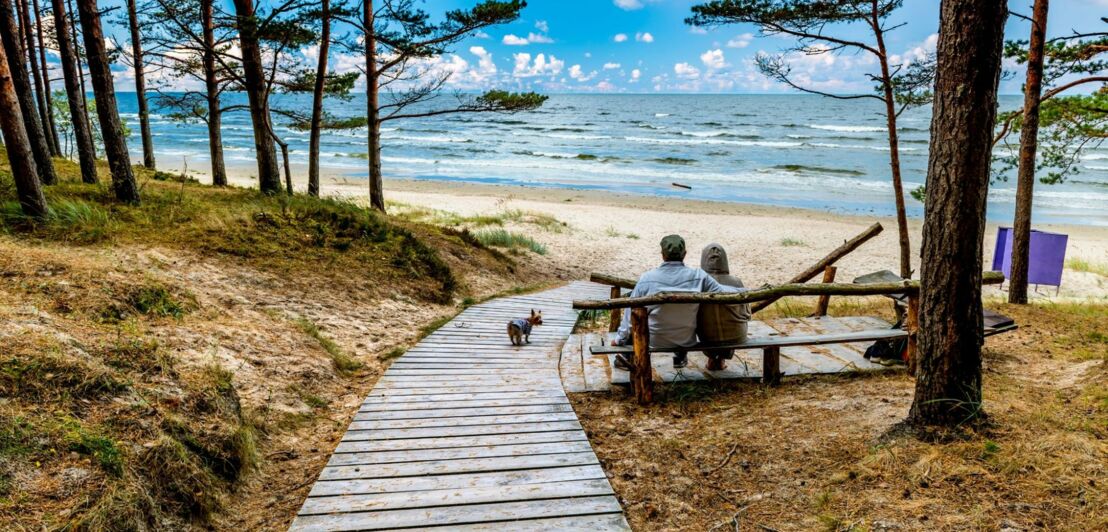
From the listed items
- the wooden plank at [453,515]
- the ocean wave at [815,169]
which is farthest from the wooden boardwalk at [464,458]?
the ocean wave at [815,169]

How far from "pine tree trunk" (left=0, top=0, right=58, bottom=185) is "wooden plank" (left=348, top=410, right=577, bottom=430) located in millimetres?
6516

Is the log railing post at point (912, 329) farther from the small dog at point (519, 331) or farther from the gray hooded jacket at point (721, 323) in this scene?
the small dog at point (519, 331)

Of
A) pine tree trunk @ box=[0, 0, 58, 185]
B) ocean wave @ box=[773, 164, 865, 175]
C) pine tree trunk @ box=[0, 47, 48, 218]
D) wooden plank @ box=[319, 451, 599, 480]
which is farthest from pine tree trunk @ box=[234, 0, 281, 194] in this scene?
ocean wave @ box=[773, 164, 865, 175]

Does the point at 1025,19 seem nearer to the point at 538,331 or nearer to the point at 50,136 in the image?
the point at 538,331

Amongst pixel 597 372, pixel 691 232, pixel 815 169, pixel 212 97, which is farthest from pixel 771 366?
pixel 815 169

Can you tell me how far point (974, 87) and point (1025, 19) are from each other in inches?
263

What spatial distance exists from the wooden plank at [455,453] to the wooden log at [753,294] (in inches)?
50.9

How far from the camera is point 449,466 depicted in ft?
12.6

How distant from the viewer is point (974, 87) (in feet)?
10.9

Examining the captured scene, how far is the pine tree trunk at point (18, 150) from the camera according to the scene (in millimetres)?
6629

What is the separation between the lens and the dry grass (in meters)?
3.05

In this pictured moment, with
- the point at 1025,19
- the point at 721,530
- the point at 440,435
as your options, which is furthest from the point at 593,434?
the point at 1025,19

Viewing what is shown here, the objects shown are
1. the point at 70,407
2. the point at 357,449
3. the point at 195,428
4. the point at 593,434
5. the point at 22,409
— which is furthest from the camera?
the point at 593,434

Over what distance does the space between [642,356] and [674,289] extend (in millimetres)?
623
